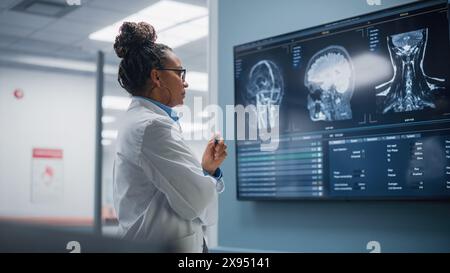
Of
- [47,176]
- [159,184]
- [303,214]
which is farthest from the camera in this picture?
[47,176]

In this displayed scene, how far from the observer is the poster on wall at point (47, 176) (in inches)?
178

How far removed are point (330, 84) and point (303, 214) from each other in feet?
1.50

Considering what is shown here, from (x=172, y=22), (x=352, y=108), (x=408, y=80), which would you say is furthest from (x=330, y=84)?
(x=172, y=22)

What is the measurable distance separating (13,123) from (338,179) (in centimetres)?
352

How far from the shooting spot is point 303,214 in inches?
71.5

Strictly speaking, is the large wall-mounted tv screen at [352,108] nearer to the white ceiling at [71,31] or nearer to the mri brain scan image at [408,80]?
the mri brain scan image at [408,80]

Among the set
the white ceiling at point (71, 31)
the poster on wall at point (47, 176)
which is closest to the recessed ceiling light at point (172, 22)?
the white ceiling at point (71, 31)

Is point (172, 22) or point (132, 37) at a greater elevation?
point (172, 22)

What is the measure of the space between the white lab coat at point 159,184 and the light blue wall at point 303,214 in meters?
0.73

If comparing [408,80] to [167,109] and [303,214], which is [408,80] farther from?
[167,109]

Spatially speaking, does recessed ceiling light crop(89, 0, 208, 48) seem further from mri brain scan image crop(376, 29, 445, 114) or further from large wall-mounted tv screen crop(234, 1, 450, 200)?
mri brain scan image crop(376, 29, 445, 114)

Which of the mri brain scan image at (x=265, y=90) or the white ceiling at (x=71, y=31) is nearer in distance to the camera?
the mri brain scan image at (x=265, y=90)

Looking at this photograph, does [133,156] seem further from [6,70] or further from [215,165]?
[6,70]
